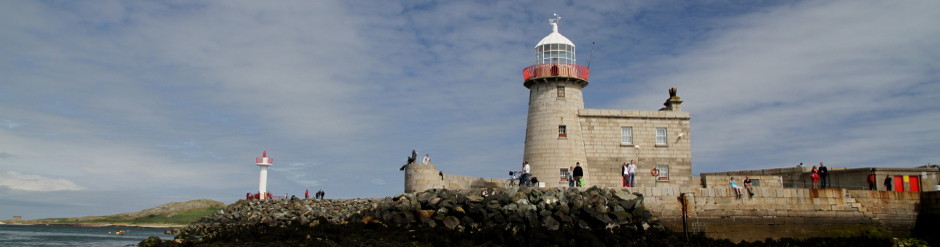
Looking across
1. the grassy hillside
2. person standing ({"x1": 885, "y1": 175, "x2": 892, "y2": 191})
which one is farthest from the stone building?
the grassy hillside

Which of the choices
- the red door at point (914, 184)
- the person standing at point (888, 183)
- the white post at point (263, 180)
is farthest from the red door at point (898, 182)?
the white post at point (263, 180)

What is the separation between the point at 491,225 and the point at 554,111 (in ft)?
26.9

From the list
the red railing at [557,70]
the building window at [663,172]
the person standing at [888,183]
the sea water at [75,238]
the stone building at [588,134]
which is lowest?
the sea water at [75,238]

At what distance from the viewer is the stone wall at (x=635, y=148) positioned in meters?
26.0

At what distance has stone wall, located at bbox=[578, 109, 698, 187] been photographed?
26.0 meters

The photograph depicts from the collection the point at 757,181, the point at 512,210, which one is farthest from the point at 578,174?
the point at 757,181

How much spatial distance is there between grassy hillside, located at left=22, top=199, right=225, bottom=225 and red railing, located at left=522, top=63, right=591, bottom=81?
30.2 meters

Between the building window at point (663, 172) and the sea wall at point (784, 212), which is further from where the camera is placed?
the building window at point (663, 172)

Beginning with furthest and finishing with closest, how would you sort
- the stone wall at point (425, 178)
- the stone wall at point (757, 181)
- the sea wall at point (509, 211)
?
the stone wall at point (757, 181) → the stone wall at point (425, 178) → the sea wall at point (509, 211)

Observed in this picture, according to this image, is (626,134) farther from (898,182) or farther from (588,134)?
(898,182)

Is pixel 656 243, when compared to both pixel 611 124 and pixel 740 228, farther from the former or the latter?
pixel 611 124

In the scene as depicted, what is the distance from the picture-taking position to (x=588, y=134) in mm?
26125

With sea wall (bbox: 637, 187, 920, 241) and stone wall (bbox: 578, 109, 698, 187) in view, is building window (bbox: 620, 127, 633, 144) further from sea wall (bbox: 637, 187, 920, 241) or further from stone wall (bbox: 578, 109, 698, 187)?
sea wall (bbox: 637, 187, 920, 241)

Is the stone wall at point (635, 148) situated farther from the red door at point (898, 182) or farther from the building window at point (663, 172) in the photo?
the red door at point (898, 182)
